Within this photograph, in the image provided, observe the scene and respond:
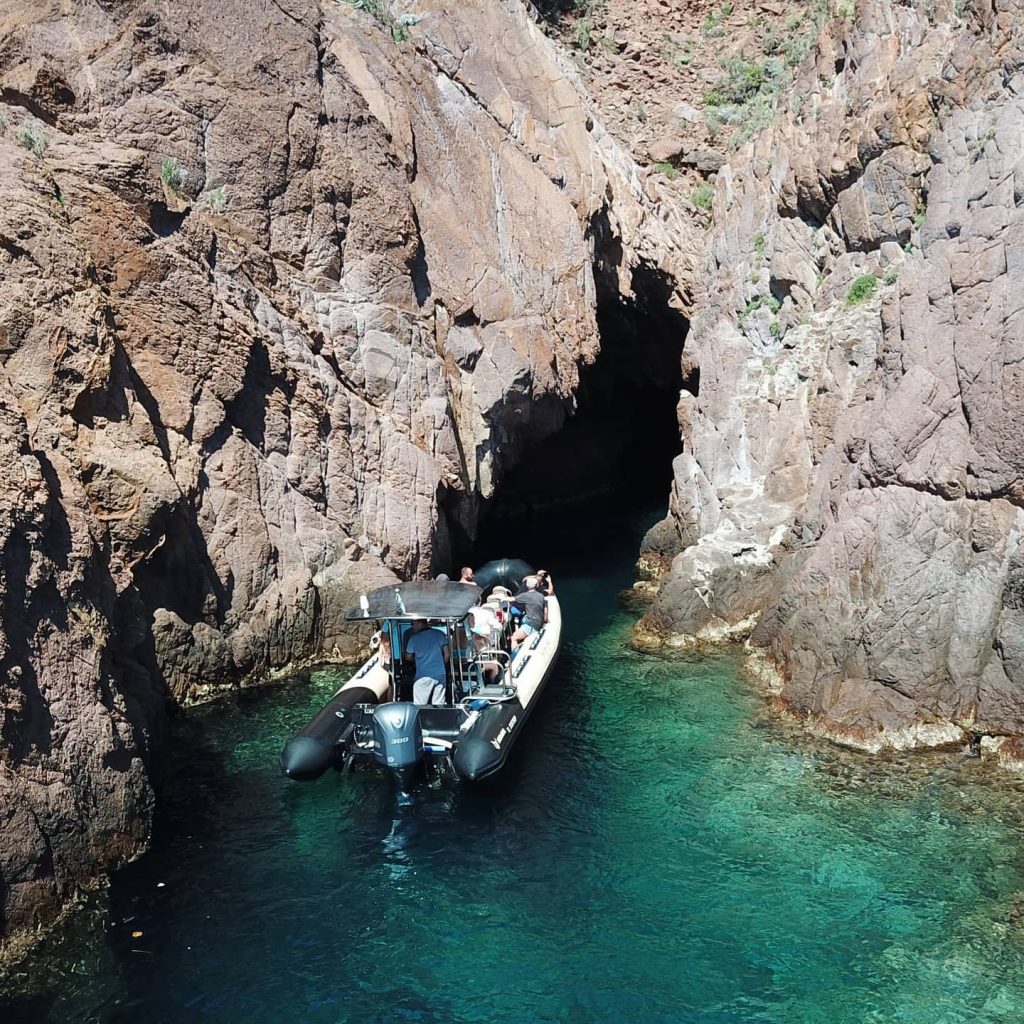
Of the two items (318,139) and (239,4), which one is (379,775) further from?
(239,4)

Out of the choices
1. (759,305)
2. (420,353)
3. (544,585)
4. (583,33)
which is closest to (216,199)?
(420,353)

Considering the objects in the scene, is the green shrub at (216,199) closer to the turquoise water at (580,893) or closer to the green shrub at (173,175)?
the green shrub at (173,175)

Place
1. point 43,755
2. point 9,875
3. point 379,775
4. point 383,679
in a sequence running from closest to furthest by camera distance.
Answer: point 9,875
point 43,755
point 379,775
point 383,679

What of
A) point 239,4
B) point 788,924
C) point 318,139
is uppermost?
point 239,4

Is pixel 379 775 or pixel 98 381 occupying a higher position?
pixel 98 381

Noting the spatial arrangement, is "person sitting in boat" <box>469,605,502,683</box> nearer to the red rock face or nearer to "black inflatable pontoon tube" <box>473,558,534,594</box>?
the red rock face

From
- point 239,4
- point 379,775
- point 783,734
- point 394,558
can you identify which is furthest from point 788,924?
point 239,4

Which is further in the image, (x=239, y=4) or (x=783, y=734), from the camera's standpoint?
(x=239, y=4)

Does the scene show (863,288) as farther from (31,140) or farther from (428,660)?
(31,140)
